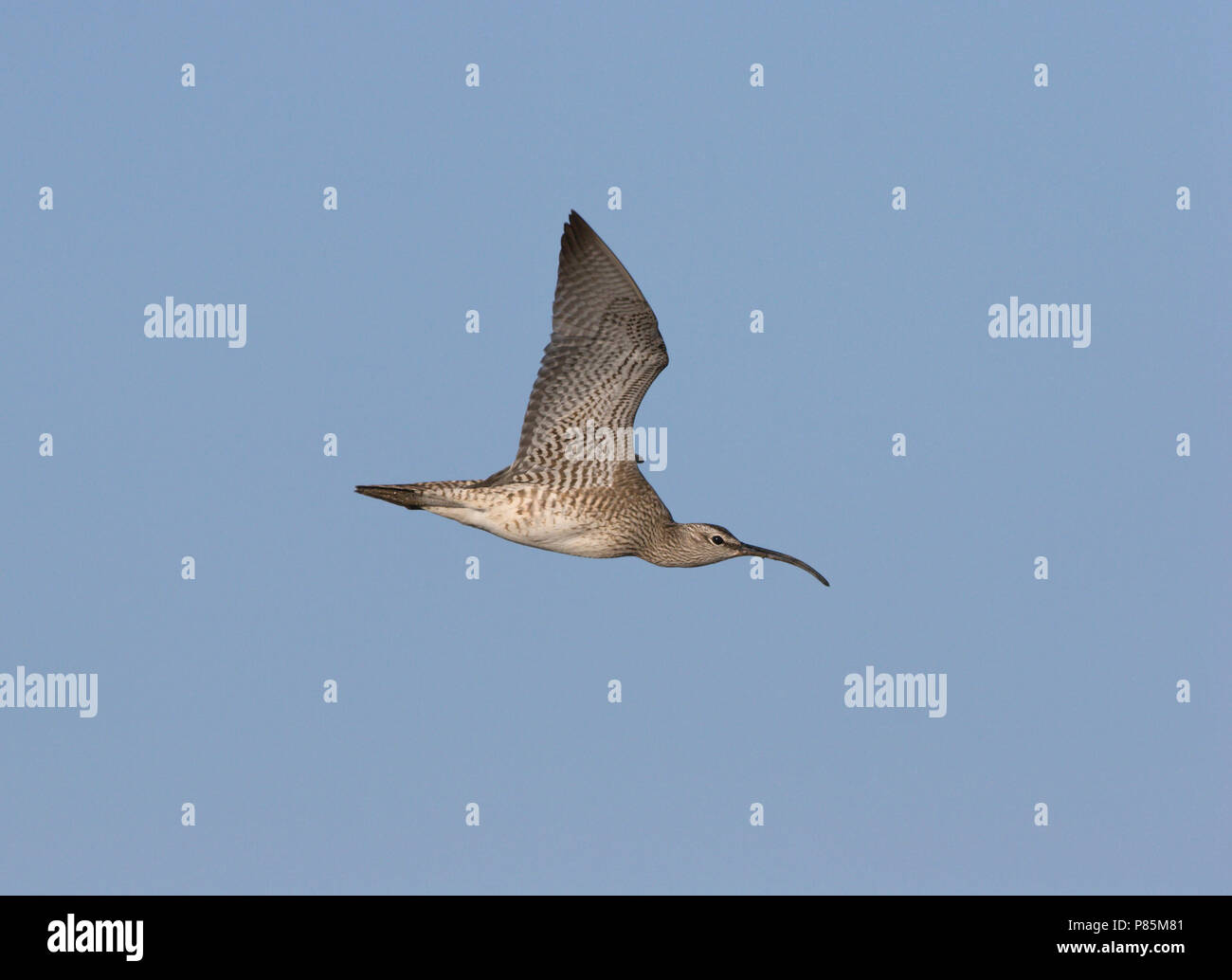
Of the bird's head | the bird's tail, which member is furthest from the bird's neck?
the bird's tail

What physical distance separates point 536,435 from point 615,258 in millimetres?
2674

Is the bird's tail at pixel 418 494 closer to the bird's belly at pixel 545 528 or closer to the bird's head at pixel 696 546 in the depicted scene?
the bird's belly at pixel 545 528

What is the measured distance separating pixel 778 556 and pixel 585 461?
3.14 m

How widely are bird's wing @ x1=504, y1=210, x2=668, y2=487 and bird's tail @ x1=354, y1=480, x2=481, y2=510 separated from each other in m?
0.79

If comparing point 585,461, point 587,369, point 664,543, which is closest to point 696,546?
point 664,543

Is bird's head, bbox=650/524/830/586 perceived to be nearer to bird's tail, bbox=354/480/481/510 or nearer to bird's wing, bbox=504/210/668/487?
bird's wing, bbox=504/210/668/487

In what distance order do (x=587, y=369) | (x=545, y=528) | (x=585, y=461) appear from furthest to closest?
(x=585, y=461) < (x=545, y=528) < (x=587, y=369)

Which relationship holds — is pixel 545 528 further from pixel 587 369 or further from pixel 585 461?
pixel 587 369

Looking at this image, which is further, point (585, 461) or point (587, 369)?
point (585, 461)

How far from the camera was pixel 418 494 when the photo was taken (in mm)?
22656

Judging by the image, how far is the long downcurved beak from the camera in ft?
78.9

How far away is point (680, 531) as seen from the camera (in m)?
23.8
